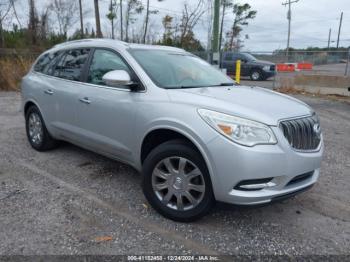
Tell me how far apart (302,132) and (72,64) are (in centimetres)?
309

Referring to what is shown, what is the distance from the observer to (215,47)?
1046cm

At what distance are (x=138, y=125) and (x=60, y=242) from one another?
1300 mm

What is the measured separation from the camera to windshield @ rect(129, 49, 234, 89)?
3533 millimetres

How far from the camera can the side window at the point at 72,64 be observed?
166 inches

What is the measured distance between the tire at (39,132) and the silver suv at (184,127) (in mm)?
652

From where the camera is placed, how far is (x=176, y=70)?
380 centimetres

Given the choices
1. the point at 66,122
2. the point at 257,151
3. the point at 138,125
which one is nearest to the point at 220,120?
the point at 257,151

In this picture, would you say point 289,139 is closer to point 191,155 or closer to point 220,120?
point 220,120

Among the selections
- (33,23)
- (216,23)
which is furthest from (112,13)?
(216,23)

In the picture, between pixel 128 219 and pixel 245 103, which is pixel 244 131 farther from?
pixel 128 219

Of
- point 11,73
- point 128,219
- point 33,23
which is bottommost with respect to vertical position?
point 128,219

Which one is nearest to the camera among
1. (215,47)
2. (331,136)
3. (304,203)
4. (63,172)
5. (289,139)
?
(289,139)

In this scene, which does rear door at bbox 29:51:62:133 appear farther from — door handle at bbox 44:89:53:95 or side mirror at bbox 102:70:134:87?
side mirror at bbox 102:70:134:87

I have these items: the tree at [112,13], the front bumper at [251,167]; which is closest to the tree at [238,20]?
the tree at [112,13]
